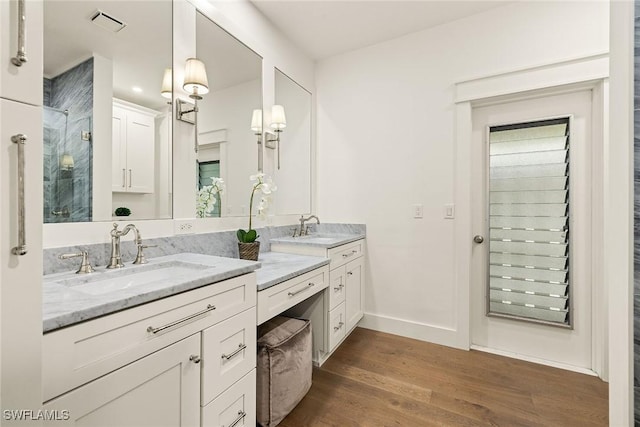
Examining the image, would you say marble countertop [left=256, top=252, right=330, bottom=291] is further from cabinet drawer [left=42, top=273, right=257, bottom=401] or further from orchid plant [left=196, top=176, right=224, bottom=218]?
orchid plant [left=196, top=176, right=224, bottom=218]

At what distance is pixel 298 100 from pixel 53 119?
6.48 feet

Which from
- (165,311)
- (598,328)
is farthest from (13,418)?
(598,328)

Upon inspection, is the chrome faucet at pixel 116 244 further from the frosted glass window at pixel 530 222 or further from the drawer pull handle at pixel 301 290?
the frosted glass window at pixel 530 222

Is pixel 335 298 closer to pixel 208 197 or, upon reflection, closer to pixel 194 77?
pixel 208 197

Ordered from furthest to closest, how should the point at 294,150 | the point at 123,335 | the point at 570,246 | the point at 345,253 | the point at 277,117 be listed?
1. the point at 294,150
2. the point at 277,117
3. the point at 345,253
4. the point at 570,246
5. the point at 123,335

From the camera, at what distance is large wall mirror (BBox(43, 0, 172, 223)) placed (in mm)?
1203

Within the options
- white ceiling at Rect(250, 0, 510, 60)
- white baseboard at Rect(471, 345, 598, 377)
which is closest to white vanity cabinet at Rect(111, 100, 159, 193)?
white ceiling at Rect(250, 0, 510, 60)

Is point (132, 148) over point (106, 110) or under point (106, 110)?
under

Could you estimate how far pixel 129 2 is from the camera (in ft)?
4.73

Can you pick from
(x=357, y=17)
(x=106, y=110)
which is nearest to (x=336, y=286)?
(x=106, y=110)

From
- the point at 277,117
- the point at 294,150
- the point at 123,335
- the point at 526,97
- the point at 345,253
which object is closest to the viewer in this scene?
the point at 123,335

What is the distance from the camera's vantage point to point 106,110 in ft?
4.46

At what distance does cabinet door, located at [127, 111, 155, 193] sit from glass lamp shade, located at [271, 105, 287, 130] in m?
1.05

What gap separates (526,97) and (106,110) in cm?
280
